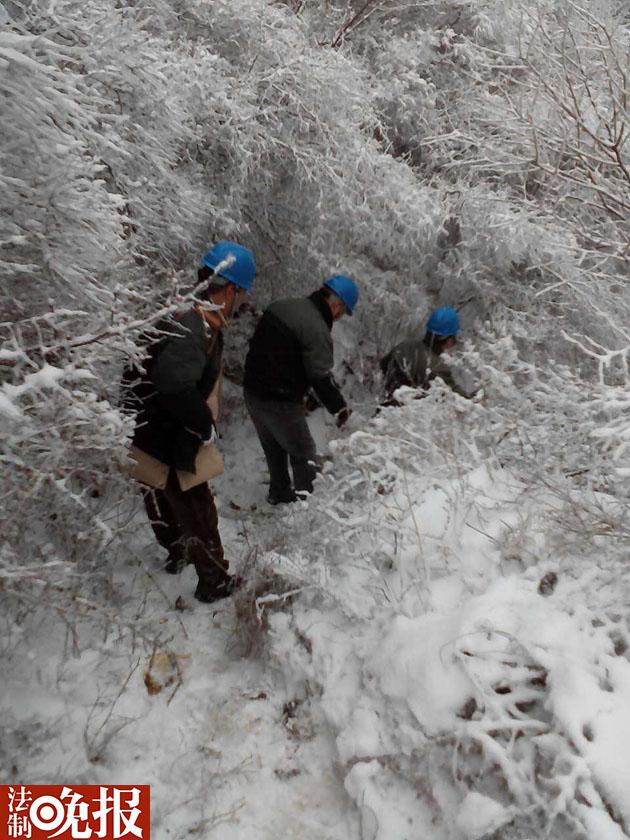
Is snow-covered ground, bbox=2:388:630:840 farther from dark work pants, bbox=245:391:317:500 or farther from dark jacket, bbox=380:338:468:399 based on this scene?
dark jacket, bbox=380:338:468:399

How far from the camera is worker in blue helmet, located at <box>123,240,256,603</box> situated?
8.84 feet

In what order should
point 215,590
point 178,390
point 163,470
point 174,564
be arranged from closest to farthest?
point 178,390 → point 163,470 → point 215,590 → point 174,564

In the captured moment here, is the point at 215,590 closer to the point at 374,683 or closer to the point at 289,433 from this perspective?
the point at 374,683

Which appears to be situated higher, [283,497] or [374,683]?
[374,683]

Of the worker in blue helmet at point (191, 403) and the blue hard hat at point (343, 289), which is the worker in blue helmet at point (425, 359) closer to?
the blue hard hat at point (343, 289)

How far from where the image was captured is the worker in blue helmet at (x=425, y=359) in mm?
4473

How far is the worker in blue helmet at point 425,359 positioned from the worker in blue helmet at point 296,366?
687mm

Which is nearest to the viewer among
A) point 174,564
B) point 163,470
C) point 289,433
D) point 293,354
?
point 163,470

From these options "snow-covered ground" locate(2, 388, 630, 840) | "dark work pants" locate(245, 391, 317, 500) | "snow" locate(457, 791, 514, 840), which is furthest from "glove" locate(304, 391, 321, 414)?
"snow" locate(457, 791, 514, 840)

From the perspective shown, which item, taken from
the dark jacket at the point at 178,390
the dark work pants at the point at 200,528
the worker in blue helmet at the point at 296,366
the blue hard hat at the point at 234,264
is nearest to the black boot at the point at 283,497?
the worker in blue helmet at the point at 296,366

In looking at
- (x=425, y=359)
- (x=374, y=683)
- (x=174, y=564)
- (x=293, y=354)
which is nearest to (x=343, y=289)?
(x=293, y=354)

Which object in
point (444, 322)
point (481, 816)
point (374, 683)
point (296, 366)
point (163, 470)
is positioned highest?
point (444, 322)

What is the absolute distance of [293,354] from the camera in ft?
12.6

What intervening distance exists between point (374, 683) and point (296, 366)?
216 centimetres
